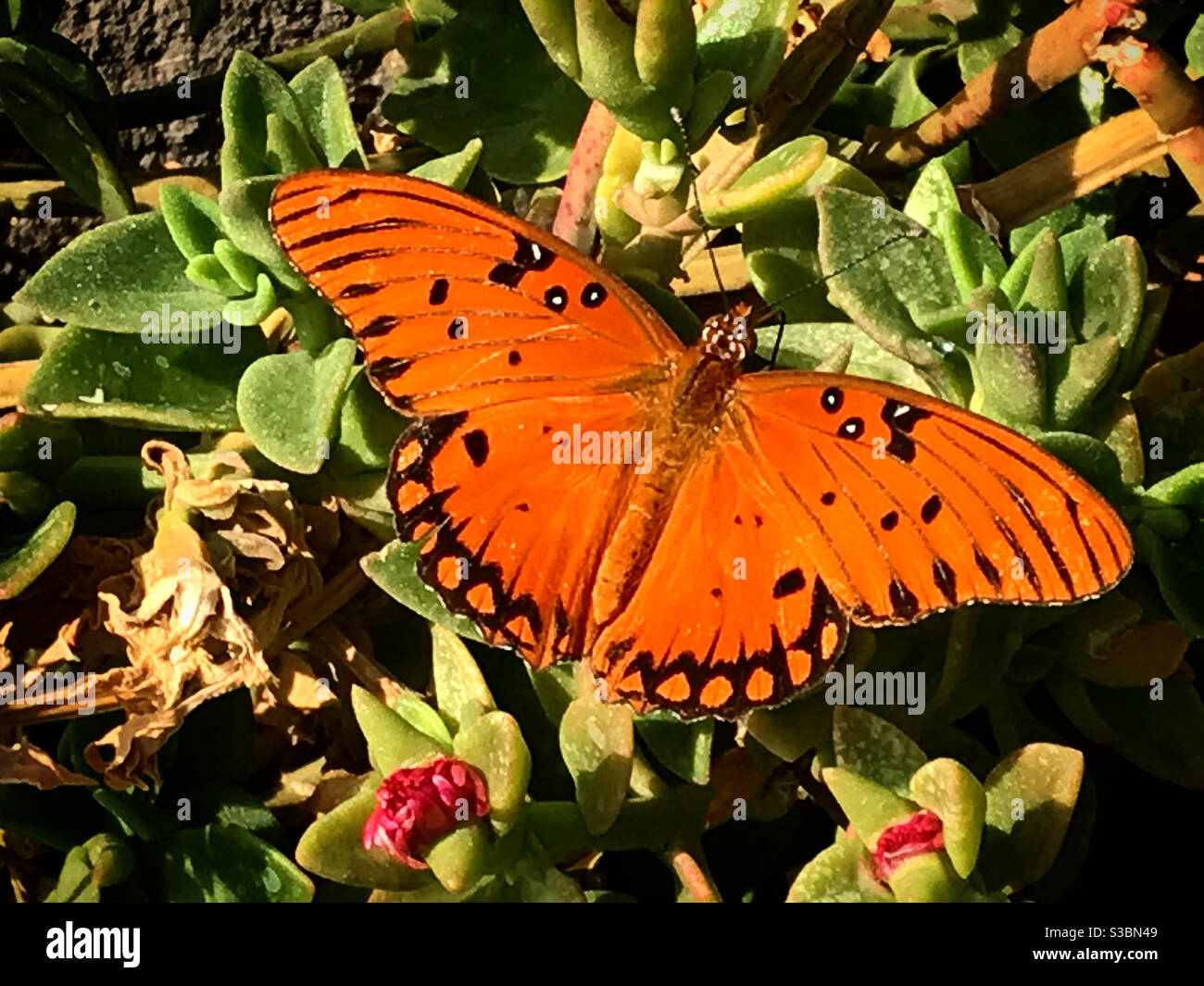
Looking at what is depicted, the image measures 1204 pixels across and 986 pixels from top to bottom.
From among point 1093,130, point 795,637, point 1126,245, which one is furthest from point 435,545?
point 1093,130

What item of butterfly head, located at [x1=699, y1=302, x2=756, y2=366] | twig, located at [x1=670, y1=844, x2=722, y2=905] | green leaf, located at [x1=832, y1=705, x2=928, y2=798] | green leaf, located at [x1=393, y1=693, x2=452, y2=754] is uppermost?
butterfly head, located at [x1=699, y1=302, x2=756, y2=366]

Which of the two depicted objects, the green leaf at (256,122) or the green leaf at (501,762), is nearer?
the green leaf at (501,762)

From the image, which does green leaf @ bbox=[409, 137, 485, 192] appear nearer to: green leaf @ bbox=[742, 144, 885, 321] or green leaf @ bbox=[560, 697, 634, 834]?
green leaf @ bbox=[742, 144, 885, 321]

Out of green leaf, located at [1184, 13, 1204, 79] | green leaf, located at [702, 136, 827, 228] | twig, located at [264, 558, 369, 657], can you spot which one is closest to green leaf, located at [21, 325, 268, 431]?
twig, located at [264, 558, 369, 657]

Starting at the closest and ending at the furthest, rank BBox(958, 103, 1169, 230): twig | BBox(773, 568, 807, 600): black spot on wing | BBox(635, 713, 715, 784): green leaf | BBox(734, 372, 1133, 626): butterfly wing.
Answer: BBox(734, 372, 1133, 626): butterfly wing, BBox(773, 568, 807, 600): black spot on wing, BBox(635, 713, 715, 784): green leaf, BBox(958, 103, 1169, 230): twig

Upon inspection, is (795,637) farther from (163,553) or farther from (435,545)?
(163,553)

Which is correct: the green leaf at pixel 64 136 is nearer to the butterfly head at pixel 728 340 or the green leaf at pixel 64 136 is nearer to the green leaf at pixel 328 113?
the green leaf at pixel 328 113

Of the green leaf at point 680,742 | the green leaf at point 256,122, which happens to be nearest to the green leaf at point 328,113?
the green leaf at point 256,122
